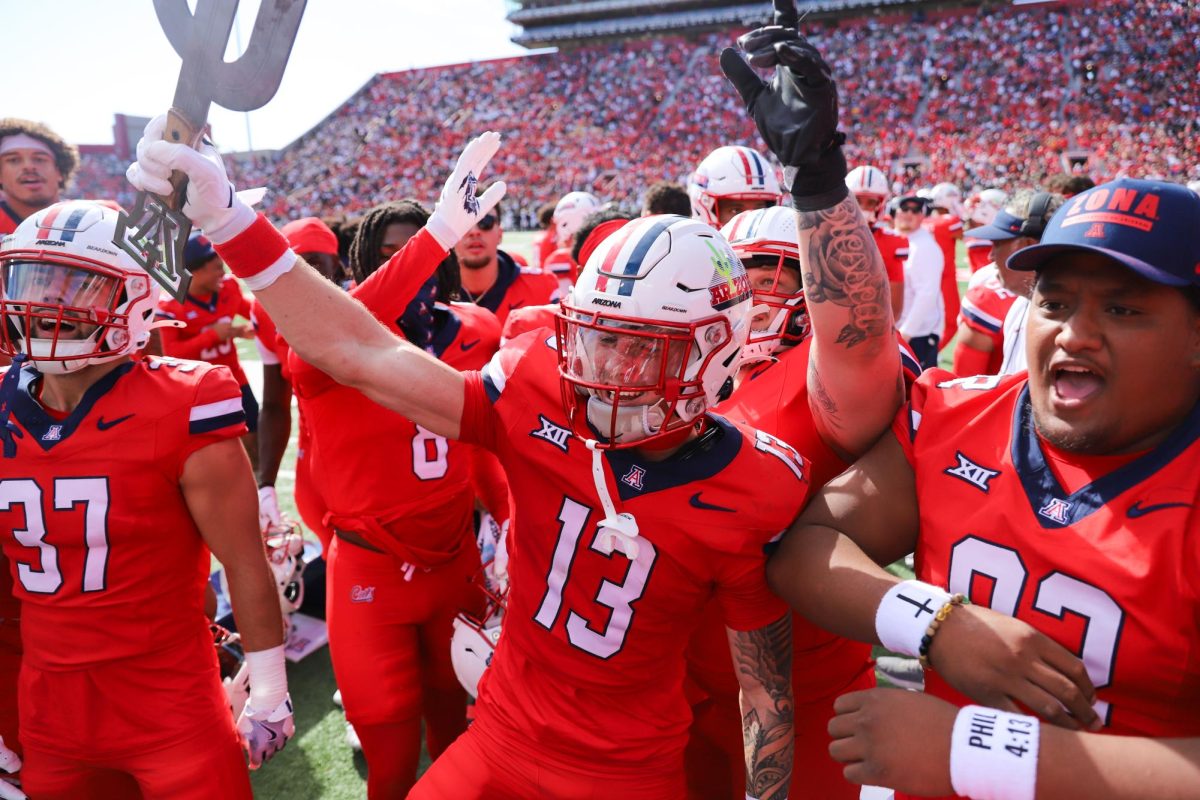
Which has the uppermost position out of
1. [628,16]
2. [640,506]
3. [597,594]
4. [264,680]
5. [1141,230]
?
[628,16]

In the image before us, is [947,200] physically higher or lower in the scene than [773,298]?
lower

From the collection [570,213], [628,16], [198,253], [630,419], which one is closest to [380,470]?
[630,419]

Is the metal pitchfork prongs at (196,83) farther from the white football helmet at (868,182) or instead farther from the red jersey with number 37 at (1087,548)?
the white football helmet at (868,182)

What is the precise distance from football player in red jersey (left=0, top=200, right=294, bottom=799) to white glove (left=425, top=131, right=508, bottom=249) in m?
0.86

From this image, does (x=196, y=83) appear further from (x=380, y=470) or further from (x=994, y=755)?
(x=994, y=755)

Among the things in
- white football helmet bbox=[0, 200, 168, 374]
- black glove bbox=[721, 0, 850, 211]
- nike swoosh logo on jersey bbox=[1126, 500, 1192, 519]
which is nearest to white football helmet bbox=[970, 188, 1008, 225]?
black glove bbox=[721, 0, 850, 211]

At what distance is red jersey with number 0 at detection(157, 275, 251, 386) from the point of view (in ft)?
19.2

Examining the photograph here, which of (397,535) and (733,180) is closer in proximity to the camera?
(397,535)

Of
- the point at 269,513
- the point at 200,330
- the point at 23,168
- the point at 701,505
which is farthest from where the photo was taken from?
the point at 200,330

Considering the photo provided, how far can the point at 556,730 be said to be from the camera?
1.95m

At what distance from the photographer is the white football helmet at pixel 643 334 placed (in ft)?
6.03

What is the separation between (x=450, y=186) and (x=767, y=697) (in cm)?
183

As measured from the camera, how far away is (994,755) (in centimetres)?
135

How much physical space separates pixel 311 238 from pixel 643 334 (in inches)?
117
